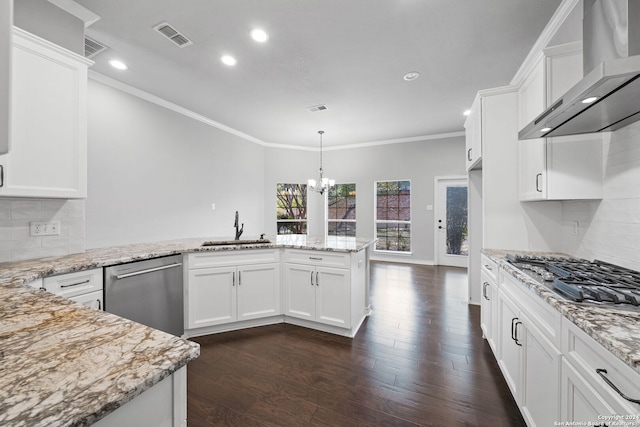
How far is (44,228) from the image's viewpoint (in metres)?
2.06

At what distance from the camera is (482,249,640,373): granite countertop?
74 centimetres

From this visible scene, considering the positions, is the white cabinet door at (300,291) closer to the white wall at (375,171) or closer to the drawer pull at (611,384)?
the drawer pull at (611,384)

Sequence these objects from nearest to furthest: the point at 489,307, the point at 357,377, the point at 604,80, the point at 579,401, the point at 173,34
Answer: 1. the point at 579,401
2. the point at 604,80
3. the point at 357,377
4. the point at 489,307
5. the point at 173,34

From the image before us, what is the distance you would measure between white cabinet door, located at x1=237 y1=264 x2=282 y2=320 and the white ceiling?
2.29 metres

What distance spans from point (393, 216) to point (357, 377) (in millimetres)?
4778

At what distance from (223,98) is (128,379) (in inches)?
162

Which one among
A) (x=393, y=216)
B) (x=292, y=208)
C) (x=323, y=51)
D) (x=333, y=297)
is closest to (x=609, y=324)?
(x=333, y=297)

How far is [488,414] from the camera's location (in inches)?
64.8

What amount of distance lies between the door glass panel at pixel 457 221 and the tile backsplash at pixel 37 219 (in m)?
6.06

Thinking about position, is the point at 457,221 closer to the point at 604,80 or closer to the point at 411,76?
the point at 411,76

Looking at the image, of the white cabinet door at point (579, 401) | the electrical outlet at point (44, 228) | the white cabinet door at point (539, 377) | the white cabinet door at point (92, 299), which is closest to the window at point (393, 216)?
the white cabinet door at point (539, 377)

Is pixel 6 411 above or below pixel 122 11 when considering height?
below

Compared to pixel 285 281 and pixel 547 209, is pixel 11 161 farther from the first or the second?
pixel 547 209

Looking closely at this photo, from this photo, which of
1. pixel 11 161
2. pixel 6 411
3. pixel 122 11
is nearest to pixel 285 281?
pixel 11 161
